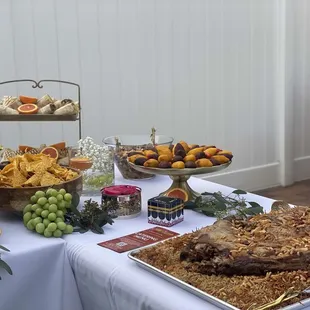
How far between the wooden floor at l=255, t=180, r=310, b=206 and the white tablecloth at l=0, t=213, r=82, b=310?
2957 millimetres

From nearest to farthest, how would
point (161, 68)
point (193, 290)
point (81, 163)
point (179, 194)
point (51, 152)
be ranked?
point (193, 290) → point (179, 194) → point (81, 163) → point (51, 152) → point (161, 68)

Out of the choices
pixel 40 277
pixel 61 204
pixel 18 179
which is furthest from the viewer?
pixel 18 179

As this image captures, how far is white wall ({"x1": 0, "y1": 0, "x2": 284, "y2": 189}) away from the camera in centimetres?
335

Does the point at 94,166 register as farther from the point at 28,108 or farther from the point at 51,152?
the point at 28,108

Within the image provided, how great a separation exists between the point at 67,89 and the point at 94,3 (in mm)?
529

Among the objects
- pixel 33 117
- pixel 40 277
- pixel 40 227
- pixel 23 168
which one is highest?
pixel 33 117

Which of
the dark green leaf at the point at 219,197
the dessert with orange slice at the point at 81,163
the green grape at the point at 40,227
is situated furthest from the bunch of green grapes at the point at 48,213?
the dark green leaf at the point at 219,197

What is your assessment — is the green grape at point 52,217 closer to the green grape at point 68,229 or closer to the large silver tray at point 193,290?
the green grape at point 68,229

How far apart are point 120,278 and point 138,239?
0.20 meters

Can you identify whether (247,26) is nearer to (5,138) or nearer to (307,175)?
(307,175)

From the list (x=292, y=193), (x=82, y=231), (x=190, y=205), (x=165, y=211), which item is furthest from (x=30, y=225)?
(x=292, y=193)

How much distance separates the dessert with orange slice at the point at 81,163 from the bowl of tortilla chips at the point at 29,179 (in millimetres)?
81

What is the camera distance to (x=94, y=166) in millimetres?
1882

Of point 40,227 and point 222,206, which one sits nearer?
point 40,227
